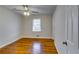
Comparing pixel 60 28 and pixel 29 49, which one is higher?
pixel 60 28

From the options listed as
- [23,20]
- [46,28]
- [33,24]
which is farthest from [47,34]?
[23,20]

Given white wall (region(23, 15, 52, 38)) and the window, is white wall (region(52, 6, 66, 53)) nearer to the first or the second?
white wall (region(23, 15, 52, 38))

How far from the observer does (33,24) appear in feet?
30.7

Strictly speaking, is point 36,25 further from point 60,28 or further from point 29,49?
point 60,28

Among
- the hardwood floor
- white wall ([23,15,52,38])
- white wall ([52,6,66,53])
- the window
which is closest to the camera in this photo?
white wall ([52,6,66,53])

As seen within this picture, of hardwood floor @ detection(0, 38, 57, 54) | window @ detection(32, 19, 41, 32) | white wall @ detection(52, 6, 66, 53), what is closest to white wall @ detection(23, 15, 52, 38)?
window @ detection(32, 19, 41, 32)

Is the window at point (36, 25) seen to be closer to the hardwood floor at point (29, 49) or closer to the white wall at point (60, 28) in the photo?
the hardwood floor at point (29, 49)

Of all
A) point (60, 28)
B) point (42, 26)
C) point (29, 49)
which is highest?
point (42, 26)

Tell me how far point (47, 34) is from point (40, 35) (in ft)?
2.00

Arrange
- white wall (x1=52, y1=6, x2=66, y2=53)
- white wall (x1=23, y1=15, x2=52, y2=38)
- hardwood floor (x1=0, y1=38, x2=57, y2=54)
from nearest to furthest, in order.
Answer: white wall (x1=52, y1=6, x2=66, y2=53) → hardwood floor (x1=0, y1=38, x2=57, y2=54) → white wall (x1=23, y1=15, x2=52, y2=38)

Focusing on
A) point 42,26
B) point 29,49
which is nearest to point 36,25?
point 42,26

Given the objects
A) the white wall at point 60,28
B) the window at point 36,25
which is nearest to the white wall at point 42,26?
the window at point 36,25

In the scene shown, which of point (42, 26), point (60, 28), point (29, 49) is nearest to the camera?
point (60, 28)
